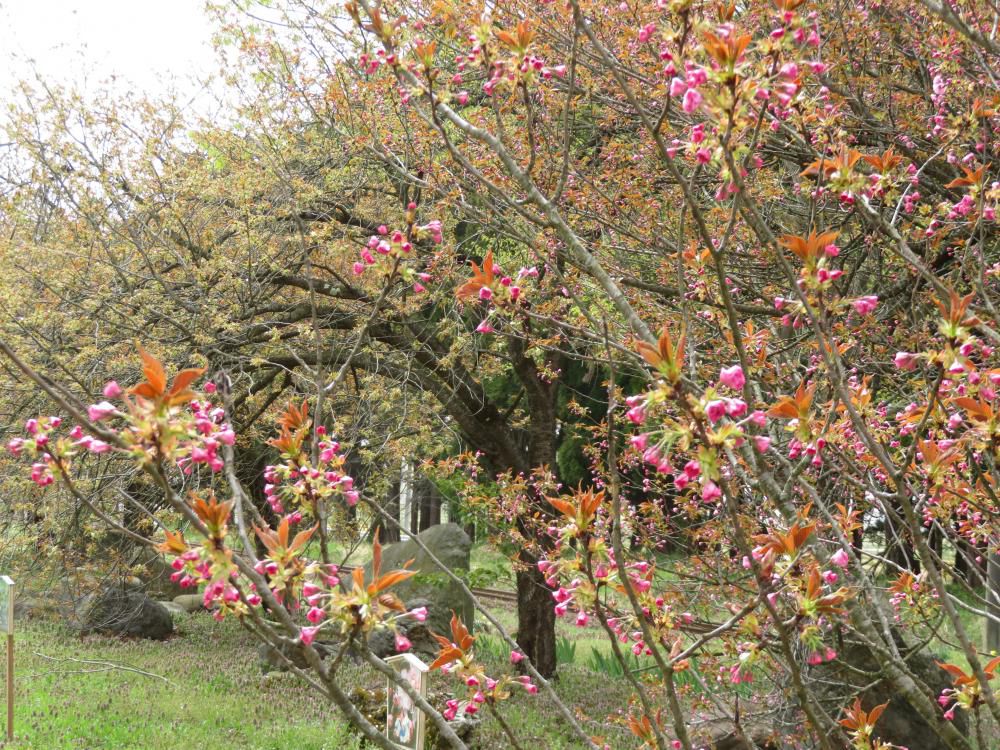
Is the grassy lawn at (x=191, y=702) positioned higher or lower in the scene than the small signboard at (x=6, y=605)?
lower

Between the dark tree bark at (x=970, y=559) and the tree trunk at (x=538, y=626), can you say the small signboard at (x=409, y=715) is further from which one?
the tree trunk at (x=538, y=626)

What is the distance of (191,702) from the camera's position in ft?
28.9

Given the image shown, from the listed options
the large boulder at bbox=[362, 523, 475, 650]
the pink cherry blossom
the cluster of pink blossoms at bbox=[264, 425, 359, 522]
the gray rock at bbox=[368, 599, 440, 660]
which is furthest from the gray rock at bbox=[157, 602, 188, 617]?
the pink cherry blossom

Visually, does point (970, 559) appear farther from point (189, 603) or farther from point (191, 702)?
point (189, 603)

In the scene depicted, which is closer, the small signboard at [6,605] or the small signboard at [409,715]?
the small signboard at [409,715]

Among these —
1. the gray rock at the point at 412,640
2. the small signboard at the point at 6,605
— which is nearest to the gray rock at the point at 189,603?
the gray rock at the point at 412,640

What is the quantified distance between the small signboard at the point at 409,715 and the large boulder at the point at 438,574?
7623 mm

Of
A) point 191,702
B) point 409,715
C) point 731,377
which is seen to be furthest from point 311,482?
point 191,702

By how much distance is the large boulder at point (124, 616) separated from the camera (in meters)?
12.0

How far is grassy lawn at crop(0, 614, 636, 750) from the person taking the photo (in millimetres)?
7551

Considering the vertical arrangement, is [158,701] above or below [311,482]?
below

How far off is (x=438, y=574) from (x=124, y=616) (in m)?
4.14

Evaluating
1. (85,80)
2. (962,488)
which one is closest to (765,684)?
(962,488)

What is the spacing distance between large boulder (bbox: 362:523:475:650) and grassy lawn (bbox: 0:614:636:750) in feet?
3.25
